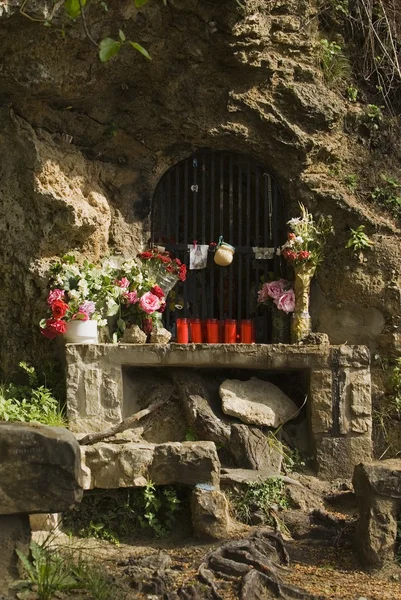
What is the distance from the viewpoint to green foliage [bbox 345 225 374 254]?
7434 millimetres

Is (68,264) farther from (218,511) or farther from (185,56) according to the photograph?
(218,511)

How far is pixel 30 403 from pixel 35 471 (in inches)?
87.6

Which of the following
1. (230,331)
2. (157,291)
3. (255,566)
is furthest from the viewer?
(230,331)

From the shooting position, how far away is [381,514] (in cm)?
532

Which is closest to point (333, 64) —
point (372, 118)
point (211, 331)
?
point (372, 118)

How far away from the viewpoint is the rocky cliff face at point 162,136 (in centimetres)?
716

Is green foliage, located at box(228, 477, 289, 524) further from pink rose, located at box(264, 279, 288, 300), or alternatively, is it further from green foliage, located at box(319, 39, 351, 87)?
green foliage, located at box(319, 39, 351, 87)

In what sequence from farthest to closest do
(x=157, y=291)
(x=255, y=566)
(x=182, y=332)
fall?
(x=182, y=332) → (x=157, y=291) → (x=255, y=566)

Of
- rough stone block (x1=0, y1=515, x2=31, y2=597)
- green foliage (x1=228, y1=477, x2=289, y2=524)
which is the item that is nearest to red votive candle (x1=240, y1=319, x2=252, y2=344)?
green foliage (x1=228, y1=477, x2=289, y2=524)

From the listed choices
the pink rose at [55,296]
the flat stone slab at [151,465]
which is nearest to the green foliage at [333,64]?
the pink rose at [55,296]

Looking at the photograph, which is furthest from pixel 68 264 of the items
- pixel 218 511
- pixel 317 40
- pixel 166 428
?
pixel 317 40

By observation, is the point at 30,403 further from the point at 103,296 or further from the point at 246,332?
the point at 246,332

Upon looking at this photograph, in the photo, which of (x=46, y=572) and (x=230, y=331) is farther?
(x=230, y=331)

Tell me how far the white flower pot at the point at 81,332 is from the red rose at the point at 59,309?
0.11m
